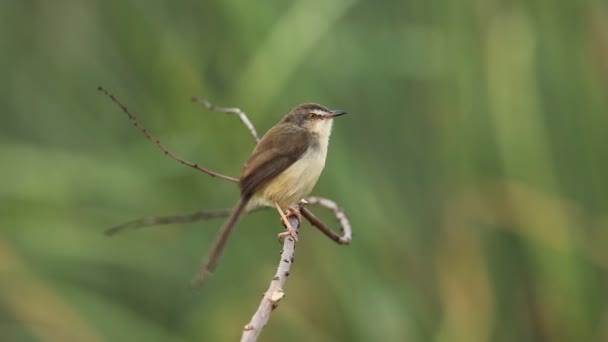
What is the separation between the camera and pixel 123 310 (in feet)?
12.2

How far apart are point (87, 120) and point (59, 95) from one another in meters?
0.14

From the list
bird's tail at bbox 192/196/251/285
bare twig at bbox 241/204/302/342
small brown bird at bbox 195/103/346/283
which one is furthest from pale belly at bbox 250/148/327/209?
bare twig at bbox 241/204/302/342

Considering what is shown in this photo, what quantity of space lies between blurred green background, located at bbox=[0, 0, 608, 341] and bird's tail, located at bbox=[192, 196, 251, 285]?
886 mm

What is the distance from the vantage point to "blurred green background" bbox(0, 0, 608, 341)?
3.69m

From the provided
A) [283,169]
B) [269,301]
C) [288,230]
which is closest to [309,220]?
[288,230]

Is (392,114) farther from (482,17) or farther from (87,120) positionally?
(87,120)

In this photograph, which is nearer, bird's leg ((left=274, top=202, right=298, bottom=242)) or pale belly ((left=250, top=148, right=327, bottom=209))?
bird's leg ((left=274, top=202, right=298, bottom=242))

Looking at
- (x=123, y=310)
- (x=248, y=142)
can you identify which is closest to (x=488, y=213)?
(x=248, y=142)

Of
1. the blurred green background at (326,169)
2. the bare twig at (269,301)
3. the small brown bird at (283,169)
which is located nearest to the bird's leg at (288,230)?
the small brown bird at (283,169)

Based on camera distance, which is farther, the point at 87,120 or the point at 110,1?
the point at 87,120

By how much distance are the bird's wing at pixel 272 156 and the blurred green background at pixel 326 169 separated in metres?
0.52

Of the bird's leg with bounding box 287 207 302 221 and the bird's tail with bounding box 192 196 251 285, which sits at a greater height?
the bird's tail with bounding box 192 196 251 285

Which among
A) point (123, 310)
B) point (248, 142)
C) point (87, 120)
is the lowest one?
point (123, 310)

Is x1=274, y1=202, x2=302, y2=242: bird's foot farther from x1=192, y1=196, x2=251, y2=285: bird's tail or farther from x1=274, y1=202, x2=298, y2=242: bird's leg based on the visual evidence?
x1=192, y1=196, x2=251, y2=285: bird's tail
